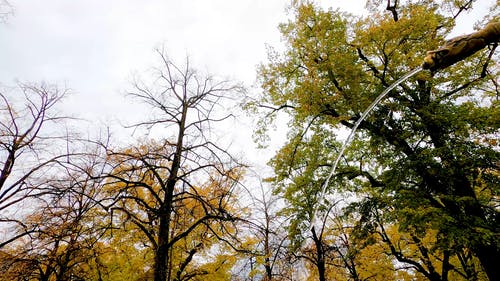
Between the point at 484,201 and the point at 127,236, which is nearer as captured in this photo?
the point at 484,201

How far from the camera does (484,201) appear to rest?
338 inches

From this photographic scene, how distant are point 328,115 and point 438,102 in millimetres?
3459

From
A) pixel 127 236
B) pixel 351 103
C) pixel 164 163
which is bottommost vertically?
pixel 127 236

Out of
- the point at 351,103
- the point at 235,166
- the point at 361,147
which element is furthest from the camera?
the point at 361,147

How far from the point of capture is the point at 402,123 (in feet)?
30.6

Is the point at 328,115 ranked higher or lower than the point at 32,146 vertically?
higher

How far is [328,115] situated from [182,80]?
17.6 ft

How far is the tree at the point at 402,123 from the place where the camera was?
7.73 meters

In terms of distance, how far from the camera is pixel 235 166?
872cm

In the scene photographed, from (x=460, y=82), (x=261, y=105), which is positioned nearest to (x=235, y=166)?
(x=261, y=105)

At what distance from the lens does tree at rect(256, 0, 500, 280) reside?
25.3 feet

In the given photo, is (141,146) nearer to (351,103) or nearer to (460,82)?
(351,103)

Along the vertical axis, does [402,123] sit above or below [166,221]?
above

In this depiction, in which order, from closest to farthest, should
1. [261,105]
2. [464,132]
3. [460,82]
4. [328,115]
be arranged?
1. [464,132]
2. [460,82]
3. [328,115]
4. [261,105]
